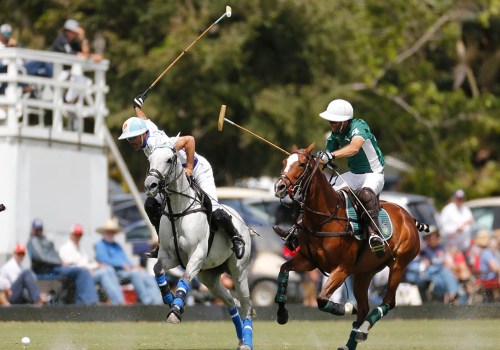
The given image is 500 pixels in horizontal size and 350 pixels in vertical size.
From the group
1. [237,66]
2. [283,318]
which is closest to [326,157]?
[283,318]

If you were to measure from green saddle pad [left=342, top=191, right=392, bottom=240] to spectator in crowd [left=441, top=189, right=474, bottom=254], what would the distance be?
9.17 metres

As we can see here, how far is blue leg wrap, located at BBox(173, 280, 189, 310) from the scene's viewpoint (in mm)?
11734

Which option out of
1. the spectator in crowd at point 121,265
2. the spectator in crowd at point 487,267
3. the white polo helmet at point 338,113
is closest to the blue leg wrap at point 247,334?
the white polo helmet at point 338,113

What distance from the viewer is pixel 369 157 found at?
1282cm

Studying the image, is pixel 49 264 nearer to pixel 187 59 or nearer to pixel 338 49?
pixel 187 59

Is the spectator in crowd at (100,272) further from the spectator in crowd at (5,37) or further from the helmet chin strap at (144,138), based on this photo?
the helmet chin strap at (144,138)

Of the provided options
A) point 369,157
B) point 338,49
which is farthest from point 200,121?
point 369,157

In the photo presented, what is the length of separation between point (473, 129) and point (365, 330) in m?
18.7

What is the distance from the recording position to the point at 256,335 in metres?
15.1

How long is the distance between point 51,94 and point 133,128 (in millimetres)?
7564

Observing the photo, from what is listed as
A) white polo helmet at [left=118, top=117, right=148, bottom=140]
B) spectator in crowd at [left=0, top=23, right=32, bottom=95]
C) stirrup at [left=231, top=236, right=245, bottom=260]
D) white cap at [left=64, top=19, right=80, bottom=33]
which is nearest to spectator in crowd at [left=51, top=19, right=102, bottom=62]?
white cap at [left=64, top=19, right=80, bottom=33]

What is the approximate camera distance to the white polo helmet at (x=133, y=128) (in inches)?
477

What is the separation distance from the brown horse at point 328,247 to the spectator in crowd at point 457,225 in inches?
→ 361

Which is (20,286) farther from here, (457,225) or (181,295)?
(457,225)
